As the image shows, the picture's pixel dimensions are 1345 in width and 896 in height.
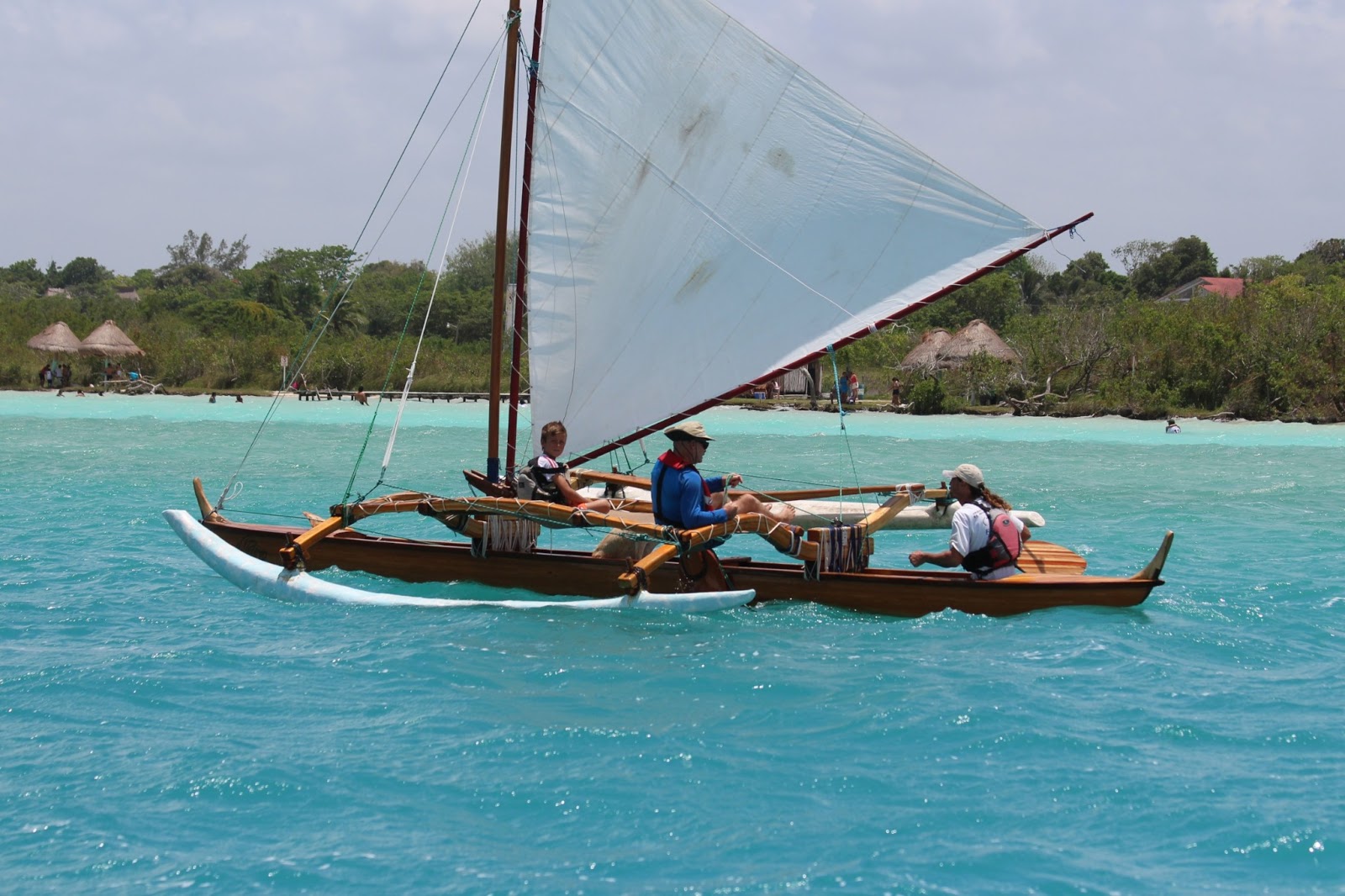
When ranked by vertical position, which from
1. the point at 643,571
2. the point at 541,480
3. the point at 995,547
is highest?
the point at 541,480

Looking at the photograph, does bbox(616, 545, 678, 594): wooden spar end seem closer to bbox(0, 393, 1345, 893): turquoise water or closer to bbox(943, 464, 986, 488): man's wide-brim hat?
bbox(0, 393, 1345, 893): turquoise water

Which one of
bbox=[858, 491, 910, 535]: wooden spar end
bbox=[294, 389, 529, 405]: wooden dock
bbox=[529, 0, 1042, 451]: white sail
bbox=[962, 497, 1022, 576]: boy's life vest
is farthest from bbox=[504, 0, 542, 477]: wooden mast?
bbox=[294, 389, 529, 405]: wooden dock

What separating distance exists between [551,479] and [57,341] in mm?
49804

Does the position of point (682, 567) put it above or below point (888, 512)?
below

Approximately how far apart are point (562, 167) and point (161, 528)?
24.4 ft

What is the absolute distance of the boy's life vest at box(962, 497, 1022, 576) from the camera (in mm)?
9180

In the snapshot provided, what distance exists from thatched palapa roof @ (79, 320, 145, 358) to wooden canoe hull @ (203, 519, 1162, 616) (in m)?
46.3

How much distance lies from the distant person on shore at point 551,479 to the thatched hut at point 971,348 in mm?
→ 35043

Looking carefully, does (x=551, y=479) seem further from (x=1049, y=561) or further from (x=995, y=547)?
(x=1049, y=561)

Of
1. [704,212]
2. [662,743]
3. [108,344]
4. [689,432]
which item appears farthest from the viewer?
[108,344]

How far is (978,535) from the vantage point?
915cm

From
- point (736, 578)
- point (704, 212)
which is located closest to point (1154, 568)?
point (736, 578)

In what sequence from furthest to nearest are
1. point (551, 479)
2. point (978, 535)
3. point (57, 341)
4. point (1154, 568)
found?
point (57, 341), point (551, 479), point (978, 535), point (1154, 568)

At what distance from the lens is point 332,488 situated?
20.3 metres
